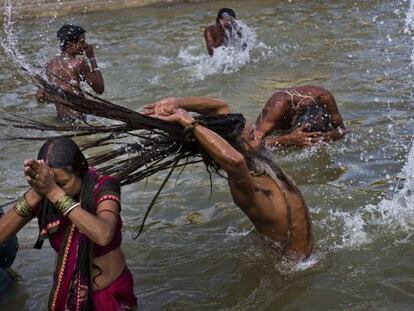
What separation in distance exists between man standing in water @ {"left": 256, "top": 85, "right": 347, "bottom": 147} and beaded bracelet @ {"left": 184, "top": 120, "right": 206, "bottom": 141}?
2.99 m

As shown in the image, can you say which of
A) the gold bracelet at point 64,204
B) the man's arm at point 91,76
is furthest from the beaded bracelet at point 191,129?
the man's arm at point 91,76

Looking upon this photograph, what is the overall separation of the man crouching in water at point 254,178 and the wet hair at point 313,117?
241cm

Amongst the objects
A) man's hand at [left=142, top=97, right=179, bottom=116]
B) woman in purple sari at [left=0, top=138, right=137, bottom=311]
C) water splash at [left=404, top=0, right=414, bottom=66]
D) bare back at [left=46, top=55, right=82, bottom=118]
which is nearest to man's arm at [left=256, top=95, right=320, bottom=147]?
bare back at [left=46, top=55, right=82, bottom=118]

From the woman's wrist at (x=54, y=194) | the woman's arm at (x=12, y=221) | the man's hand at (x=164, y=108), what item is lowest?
the woman's arm at (x=12, y=221)

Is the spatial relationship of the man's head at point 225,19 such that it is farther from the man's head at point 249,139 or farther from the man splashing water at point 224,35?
the man's head at point 249,139

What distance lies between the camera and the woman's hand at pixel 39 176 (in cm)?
317

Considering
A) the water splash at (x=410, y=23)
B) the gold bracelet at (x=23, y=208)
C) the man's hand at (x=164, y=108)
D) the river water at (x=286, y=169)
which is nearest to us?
the gold bracelet at (x=23, y=208)

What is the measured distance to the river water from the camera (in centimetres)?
456

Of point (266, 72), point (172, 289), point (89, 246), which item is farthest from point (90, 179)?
point (266, 72)

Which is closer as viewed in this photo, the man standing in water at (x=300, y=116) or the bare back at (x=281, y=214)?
the bare back at (x=281, y=214)

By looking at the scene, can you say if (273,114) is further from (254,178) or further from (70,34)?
(70,34)

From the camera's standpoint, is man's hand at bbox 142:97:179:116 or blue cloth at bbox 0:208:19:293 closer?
man's hand at bbox 142:97:179:116

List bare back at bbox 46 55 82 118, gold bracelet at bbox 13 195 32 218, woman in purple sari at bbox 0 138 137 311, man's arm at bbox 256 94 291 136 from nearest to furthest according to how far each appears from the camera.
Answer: woman in purple sari at bbox 0 138 137 311 → gold bracelet at bbox 13 195 32 218 → man's arm at bbox 256 94 291 136 → bare back at bbox 46 55 82 118

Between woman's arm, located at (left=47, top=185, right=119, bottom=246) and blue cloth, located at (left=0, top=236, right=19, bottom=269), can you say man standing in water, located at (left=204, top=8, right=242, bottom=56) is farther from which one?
woman's arm, located at (left=47, top=185, right=119, bottom=246)
